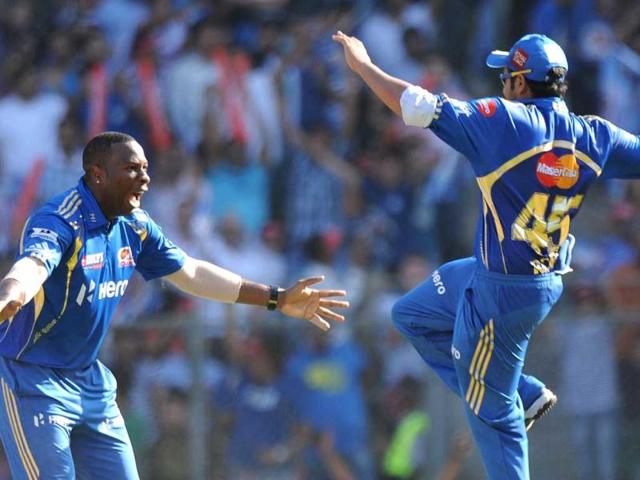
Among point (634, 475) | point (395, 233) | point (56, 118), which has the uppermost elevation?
point (56, 118)

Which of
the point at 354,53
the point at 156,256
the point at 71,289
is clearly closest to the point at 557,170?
the point at 354,53

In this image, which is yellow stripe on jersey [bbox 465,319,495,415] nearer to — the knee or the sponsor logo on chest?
the knee

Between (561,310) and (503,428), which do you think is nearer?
(503,428)

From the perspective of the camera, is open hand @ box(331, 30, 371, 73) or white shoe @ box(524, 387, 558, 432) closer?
open hand @ box(331, 30, 371, 73)

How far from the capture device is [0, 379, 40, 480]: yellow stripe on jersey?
6.12 metres

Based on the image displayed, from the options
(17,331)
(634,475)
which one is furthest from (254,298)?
(634,475)

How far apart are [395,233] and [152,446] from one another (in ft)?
9.07

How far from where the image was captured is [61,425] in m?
6.16

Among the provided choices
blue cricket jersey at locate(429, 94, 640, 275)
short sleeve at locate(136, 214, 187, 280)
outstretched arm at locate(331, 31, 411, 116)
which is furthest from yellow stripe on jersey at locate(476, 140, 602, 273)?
short sleeve at locate(136, 214, 187, 280)

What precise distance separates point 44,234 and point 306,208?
5.79 meters

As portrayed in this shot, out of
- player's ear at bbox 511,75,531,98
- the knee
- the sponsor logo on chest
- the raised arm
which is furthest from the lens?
the knee

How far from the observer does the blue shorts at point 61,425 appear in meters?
6.12

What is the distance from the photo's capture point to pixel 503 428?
6754 millimetres

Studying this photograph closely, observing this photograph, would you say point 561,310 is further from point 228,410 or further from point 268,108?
point 268,108
